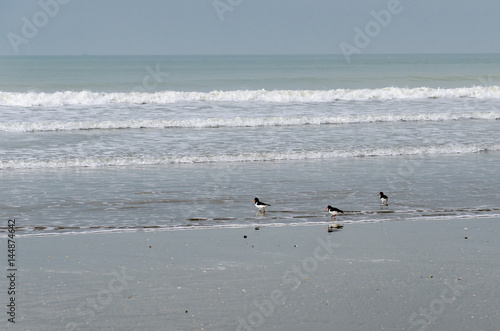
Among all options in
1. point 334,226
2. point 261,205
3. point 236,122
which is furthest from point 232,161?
point 236,122

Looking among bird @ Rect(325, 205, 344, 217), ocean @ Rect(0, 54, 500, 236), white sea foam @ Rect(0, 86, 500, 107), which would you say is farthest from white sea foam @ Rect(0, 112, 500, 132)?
bird @ Rect(325, 205, 344, 217)

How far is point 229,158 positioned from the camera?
20578 mm

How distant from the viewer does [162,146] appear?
76.1 feet

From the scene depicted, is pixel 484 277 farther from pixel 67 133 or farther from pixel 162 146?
pixel 67 133

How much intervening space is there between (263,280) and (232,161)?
11763 millimetres

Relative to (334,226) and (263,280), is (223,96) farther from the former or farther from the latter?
(263,280)

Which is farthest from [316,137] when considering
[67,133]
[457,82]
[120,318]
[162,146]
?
[457,82]

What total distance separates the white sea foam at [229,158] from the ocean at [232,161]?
60mm

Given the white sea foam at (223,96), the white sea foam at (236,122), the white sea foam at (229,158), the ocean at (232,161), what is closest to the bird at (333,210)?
the ocean at (232,161)

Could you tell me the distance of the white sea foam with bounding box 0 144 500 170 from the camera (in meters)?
19.5

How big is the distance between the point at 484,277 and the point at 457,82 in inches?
Answer: 2420

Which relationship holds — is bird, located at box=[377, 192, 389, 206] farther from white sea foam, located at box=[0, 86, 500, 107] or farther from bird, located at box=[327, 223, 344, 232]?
white sea foam, located at box=[0, 86, 500, 107]

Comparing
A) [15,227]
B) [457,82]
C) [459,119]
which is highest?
[457,82]

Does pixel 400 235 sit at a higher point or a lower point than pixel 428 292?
higher
